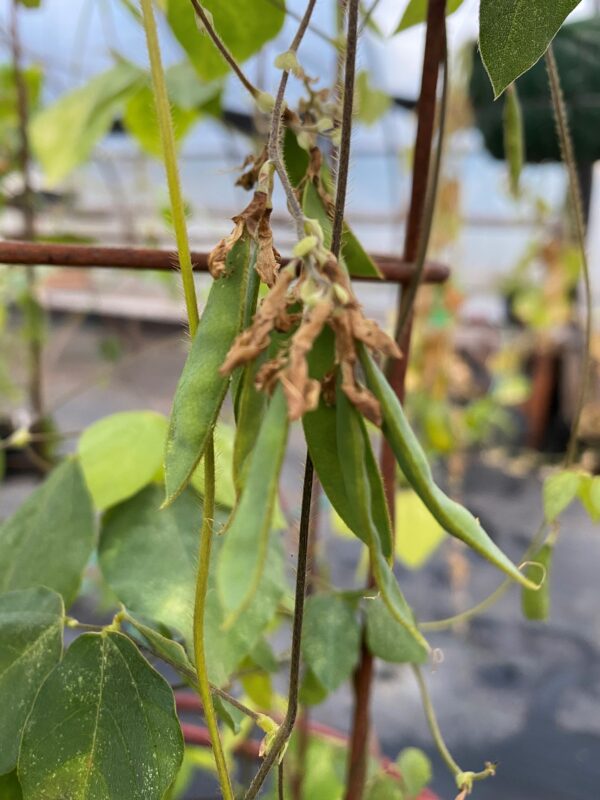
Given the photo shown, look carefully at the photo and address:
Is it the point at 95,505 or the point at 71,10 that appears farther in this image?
the point at 71,10

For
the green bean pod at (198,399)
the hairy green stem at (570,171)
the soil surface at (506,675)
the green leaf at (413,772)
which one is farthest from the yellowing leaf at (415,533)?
the green bean pod at (198,399)

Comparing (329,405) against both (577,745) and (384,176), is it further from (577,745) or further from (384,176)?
(384,176)

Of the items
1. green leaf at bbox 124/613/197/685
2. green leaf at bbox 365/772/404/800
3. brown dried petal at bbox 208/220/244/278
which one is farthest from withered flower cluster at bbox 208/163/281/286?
green leaf at bbox 365/772/404/800

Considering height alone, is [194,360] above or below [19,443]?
above

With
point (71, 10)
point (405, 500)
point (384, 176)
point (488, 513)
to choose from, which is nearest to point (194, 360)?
point (405, 500)

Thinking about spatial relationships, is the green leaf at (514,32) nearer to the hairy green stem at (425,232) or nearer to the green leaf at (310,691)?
the hairy green stem at (425,232)

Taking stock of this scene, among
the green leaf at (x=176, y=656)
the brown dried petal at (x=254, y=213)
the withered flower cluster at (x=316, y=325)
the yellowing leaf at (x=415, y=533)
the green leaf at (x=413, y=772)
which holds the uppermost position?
the brown dried petal at (x=254, y=213)

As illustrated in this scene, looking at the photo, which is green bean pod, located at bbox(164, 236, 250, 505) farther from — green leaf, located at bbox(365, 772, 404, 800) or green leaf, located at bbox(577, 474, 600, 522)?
green leaf, located at bbox(365, 772, 404, 800)

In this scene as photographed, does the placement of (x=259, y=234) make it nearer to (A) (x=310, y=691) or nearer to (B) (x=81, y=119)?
(A) (x=310, y=691)
